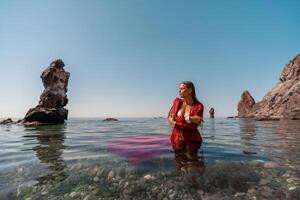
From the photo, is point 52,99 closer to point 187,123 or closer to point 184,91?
point 184,91

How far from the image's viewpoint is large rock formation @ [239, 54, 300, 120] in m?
70.1

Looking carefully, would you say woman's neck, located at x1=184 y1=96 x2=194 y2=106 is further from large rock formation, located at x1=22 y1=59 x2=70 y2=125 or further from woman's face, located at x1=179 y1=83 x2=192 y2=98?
large rock formation, located at x1=22 y1=59 x2=70 y2=125

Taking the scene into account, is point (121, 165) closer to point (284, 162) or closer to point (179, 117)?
point (179, 117)

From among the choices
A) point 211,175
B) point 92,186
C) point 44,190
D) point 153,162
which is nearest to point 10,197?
point 44,190

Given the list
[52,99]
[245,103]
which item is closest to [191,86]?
[52,99]

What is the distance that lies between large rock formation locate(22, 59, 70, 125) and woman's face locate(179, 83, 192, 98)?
3352cm

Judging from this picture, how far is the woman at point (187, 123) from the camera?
22.8ft

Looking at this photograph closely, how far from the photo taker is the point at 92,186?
4516 millimetres

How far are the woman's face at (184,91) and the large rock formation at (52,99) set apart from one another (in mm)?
33523

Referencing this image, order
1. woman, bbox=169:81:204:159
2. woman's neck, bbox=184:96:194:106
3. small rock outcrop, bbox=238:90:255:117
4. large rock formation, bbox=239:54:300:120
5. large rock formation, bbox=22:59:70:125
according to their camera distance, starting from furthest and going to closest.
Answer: small rock outcrop, bbox=238:90:255:117
large rock formation, bbox=239:54:300:120
large rock formation, bbox=22:59:70:125
woman's neck, bbox=184:96:194:106
woman, bbox=169:81:204:159

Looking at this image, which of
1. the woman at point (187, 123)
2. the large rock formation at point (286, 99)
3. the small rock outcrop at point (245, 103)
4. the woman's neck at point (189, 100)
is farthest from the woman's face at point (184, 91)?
the small rock outcrop at point (245, 103)

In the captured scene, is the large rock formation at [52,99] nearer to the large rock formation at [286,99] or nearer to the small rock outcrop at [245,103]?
the large rock formation at [286,99]

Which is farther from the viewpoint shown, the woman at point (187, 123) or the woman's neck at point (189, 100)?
the woman's neck at point (189, 100)

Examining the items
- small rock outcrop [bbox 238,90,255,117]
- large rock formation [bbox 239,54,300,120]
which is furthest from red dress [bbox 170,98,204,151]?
small rock outcrop [bbox 238,90,255,117]
